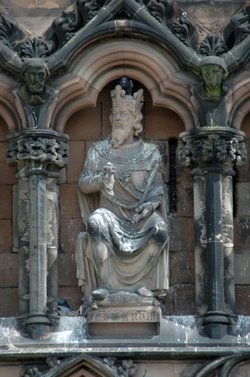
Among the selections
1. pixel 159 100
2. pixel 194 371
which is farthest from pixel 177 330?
pixel 159 100

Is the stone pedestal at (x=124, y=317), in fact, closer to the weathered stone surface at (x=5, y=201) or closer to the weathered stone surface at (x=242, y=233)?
the weathered stone surface at (x=242, y=233)

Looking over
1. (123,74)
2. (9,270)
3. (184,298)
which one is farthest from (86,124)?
(184,298)

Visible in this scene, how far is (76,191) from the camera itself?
1129 inches

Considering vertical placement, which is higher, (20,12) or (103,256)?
(20,12)

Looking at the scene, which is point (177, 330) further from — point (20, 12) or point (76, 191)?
point (20, 12)

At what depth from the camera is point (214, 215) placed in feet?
92.8

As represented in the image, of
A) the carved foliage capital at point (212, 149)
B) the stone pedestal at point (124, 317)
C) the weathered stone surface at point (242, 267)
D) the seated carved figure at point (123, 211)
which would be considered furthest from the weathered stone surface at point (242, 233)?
the stone pedestal at point (124, 317)

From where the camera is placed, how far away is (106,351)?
2770 cm

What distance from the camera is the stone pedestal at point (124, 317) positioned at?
2792 centimetres

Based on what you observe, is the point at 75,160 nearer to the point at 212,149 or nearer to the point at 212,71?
the point at 212,149

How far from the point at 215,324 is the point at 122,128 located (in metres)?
2.12

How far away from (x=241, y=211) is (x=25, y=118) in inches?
88.3

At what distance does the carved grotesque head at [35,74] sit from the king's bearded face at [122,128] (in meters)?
0.79

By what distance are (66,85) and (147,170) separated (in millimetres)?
1114
